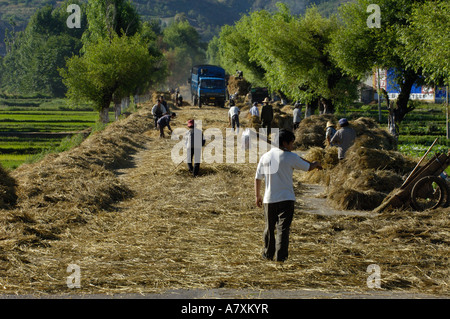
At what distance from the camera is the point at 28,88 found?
117 meters

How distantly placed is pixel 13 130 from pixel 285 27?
909 inches

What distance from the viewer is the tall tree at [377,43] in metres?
28.1

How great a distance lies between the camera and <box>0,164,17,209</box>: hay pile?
453 inches

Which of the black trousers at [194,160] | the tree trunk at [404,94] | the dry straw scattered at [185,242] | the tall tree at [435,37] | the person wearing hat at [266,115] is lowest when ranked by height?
the dry straw scattered at [185,242]

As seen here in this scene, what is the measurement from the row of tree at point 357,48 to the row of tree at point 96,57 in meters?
12.8

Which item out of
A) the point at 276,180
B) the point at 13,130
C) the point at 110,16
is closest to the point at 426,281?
the point at 276,180

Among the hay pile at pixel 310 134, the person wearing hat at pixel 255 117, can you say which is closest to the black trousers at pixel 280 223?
the hay pile at pixel 310 134

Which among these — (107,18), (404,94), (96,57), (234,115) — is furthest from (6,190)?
(107,18)

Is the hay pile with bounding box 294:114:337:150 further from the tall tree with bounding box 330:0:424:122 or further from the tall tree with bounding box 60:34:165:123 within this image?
the tall tree with bounding box 60:34:165:123

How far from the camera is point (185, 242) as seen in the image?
9.37 m

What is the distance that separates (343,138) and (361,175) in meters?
2.21

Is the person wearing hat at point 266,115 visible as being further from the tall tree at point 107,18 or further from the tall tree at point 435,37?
the tall tree at point 107,18

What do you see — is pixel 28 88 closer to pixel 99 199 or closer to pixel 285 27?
pixel 285 27
